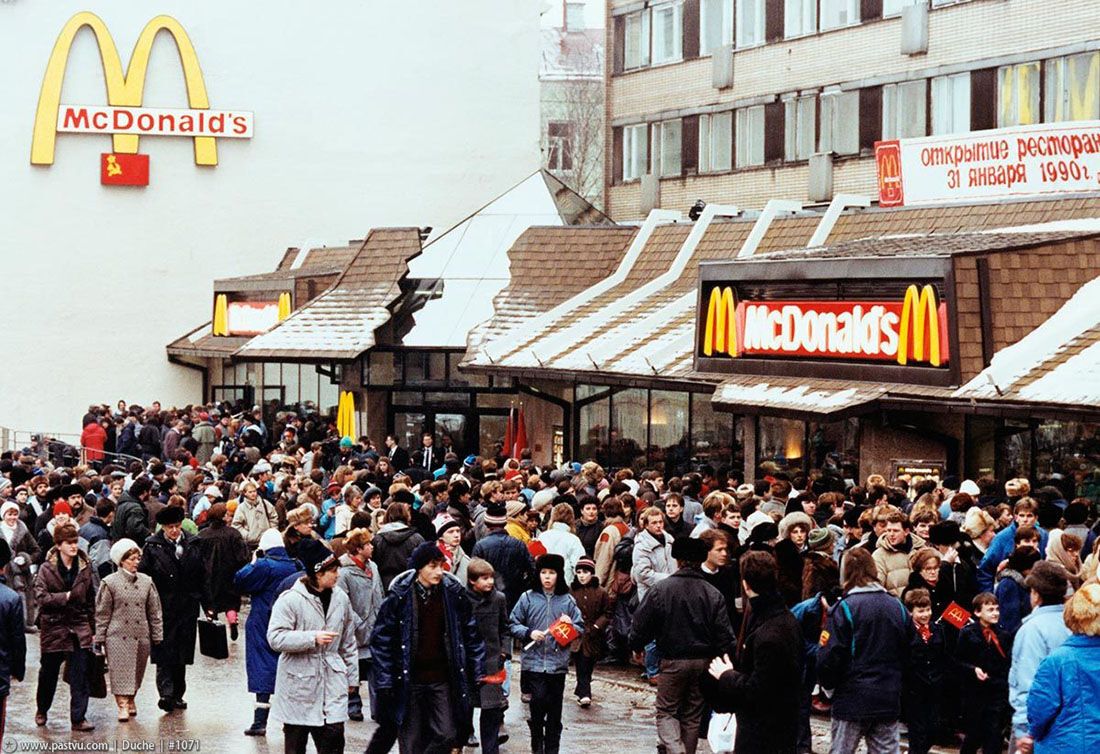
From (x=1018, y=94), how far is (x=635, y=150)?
14.3 meters

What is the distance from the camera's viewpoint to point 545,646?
14.2m

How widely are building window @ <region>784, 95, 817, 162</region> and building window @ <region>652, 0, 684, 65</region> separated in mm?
4877

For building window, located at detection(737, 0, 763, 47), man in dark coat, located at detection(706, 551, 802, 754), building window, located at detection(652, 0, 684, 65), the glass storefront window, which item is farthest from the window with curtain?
man in dark coat, located at detection(706, 551, 802, 754)

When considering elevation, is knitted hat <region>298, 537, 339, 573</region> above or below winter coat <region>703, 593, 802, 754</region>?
above

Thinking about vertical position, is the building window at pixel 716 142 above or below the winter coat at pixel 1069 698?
above

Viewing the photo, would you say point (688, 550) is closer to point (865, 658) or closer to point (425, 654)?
point (865, 658)

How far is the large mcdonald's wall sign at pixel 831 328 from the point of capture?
2273 centimetres

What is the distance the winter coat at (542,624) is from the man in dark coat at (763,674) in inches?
144

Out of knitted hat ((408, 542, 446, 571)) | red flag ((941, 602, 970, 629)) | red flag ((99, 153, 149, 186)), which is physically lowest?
red flag ((941, 602, 970, 629))

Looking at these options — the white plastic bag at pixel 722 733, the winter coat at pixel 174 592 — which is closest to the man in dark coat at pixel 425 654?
the white plastic bag at pixel 722 733

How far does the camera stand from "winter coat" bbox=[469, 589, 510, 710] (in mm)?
13867

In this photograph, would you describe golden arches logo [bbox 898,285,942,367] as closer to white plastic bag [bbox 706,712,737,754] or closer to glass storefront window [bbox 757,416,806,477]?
glass storefront window [bbox 757,416,806,477]

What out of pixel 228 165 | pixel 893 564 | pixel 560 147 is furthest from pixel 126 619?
pixel 560 147

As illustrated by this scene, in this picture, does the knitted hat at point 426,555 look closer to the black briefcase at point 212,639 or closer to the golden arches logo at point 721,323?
the black briefcase at point 212,639
